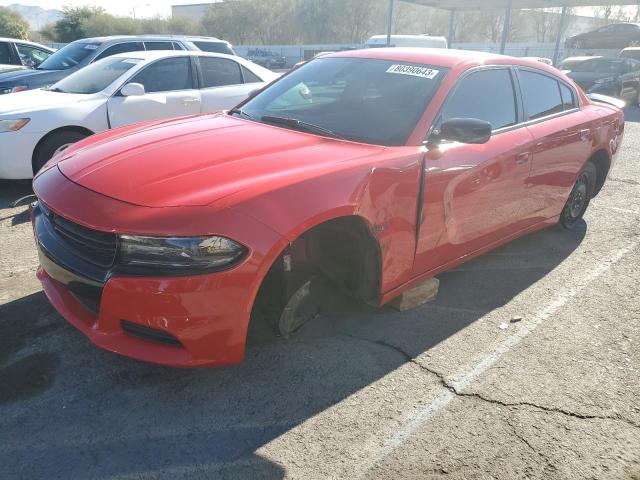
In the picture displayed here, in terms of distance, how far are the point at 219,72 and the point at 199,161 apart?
4796mm

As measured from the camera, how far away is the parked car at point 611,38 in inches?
1067

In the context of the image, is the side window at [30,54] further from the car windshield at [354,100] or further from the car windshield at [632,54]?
the car windshield at [632,54]

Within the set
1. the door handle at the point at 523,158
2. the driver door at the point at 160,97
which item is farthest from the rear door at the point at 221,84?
the door handle at the point at 523,158

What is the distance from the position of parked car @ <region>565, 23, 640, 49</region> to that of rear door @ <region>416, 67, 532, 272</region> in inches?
1122

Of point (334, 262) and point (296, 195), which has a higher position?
point (296, 195)

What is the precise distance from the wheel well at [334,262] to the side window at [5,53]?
455 inches

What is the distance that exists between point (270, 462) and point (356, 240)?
1274 millimetres

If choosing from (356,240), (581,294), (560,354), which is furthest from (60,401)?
(581,294)

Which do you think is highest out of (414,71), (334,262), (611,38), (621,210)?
(611,38)

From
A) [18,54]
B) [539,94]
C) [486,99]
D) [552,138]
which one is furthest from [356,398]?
[18,54]

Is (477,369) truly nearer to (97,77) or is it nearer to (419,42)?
(97,77)

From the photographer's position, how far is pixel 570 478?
2.27 metres

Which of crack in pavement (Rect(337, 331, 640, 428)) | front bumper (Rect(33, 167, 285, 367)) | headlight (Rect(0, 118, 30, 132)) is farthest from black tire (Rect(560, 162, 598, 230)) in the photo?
headlight (Rect(0, 118, 30, 132))

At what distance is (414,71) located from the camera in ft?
11.7
